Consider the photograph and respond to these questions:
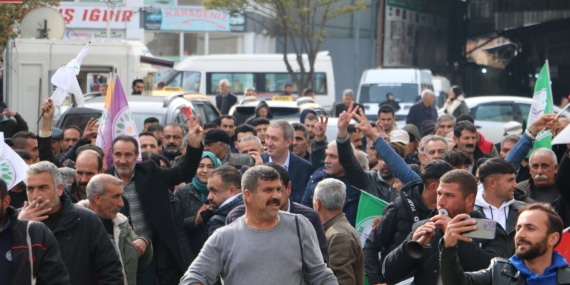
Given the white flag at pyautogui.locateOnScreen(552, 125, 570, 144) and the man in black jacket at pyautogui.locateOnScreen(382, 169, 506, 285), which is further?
the white flag at pyautogui.locateOnScreen(552, 125, 570, 144)

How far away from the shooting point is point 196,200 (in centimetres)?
1079

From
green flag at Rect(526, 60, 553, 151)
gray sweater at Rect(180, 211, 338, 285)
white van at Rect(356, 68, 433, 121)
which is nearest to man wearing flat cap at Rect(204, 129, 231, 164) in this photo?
green flag at Rect(526, 60, 553, 151)

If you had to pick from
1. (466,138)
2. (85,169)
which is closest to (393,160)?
(85,169)

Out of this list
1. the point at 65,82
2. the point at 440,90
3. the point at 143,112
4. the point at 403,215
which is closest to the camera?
the point at 403,215

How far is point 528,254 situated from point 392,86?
92.9 ft

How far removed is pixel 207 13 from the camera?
156 ft

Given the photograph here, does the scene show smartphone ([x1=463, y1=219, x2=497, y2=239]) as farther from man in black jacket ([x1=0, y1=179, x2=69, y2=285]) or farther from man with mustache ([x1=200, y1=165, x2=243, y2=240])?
man with mustache ([x1=200, y1=165, x2=243, y2=240])

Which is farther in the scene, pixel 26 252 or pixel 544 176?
pixel 544 176

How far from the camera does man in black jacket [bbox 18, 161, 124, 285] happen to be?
8008 mm

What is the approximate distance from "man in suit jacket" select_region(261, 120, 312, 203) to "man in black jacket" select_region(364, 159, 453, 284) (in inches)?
110

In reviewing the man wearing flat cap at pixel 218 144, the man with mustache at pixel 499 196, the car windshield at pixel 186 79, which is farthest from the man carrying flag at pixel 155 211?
the car windshield at pixel 186 79

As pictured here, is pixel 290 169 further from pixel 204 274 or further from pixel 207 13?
pixel 207 13

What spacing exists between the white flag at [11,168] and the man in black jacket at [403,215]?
Result: 2579mm

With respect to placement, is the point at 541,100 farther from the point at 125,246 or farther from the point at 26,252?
the point at 26,252
